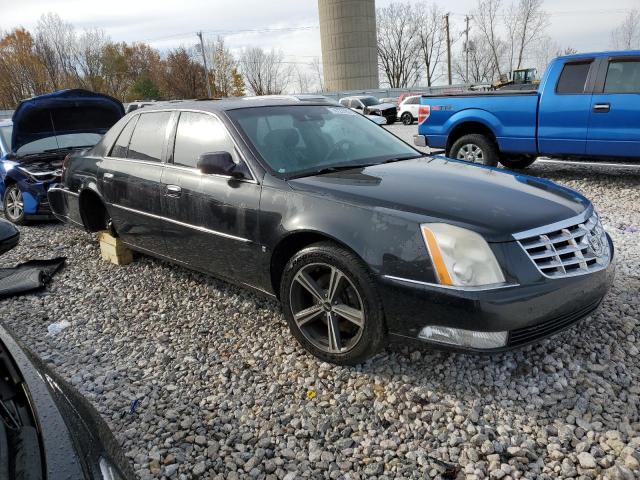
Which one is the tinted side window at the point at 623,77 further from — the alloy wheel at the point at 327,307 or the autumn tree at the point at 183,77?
the autumn tree at the point at 183,77

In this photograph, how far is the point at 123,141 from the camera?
4.70m

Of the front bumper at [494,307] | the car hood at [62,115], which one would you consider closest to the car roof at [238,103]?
the front bumper at [494,307]

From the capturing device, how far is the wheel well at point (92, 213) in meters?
5.18

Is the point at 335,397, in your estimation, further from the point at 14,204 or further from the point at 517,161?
the point at 517,161

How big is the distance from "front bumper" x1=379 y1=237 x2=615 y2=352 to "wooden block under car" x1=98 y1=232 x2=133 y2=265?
11.5ft

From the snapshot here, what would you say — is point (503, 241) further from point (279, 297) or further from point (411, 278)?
point (279, 297)

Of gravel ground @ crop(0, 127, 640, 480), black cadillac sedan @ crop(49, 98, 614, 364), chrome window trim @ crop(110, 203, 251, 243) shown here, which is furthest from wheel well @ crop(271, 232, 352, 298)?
gravel ground @ crop(0, 127, 640, 480)

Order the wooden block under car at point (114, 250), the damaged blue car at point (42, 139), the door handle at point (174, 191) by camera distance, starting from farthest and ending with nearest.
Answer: the damaged blue car at point (42, 139), the wooden block under car at point (114, 250), the door handle at point (174, 191)

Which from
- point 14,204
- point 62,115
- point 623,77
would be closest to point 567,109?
point 623,77

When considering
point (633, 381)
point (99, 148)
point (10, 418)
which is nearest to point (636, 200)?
point (633, 381)

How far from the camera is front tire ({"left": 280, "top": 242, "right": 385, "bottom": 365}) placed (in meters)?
2.71

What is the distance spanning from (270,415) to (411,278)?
1075 millimetres

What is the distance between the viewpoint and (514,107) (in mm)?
7605

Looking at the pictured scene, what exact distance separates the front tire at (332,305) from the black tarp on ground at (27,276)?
2.95m
